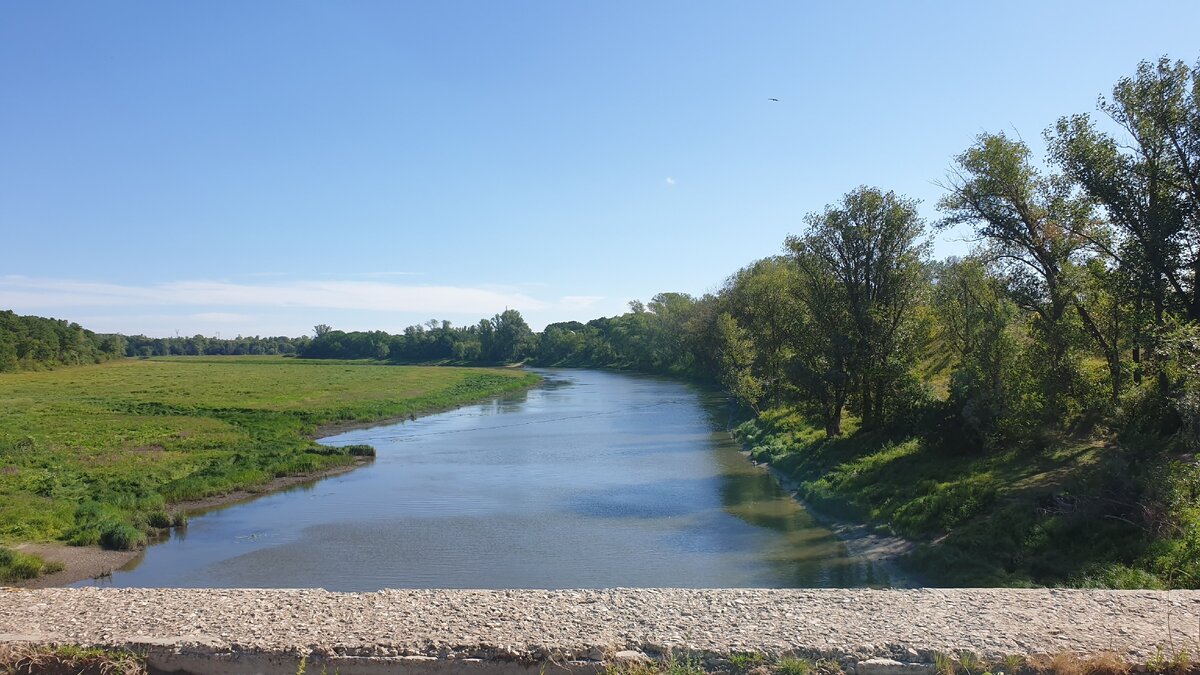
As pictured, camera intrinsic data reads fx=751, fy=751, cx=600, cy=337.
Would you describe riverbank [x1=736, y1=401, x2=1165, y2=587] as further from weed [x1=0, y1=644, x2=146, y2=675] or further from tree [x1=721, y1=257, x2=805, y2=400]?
weed [x1=0, y1=644, x2=146, y2=675]

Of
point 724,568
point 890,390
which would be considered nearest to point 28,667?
point 724,568

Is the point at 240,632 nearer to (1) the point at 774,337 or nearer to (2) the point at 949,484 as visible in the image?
(2) the point at 949,484

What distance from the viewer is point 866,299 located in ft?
96.6

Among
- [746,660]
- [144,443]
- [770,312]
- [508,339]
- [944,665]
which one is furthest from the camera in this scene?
[508,339]

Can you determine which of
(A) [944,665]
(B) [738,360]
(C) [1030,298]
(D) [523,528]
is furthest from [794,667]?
(B) [738,360]

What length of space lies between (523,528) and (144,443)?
24241mm

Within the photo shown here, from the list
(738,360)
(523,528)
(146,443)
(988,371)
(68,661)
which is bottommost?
(523,528)

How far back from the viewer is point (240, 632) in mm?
9445

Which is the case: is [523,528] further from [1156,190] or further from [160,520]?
[1156,190]

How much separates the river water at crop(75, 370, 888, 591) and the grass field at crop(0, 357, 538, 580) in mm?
2099

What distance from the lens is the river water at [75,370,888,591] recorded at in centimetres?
1742

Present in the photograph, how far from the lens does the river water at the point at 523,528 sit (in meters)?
17.4

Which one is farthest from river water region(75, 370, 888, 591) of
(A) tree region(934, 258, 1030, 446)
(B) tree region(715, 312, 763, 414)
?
(A) tree region(934, 258, 1030, 446)

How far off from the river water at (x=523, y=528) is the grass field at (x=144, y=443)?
210 centimetres
